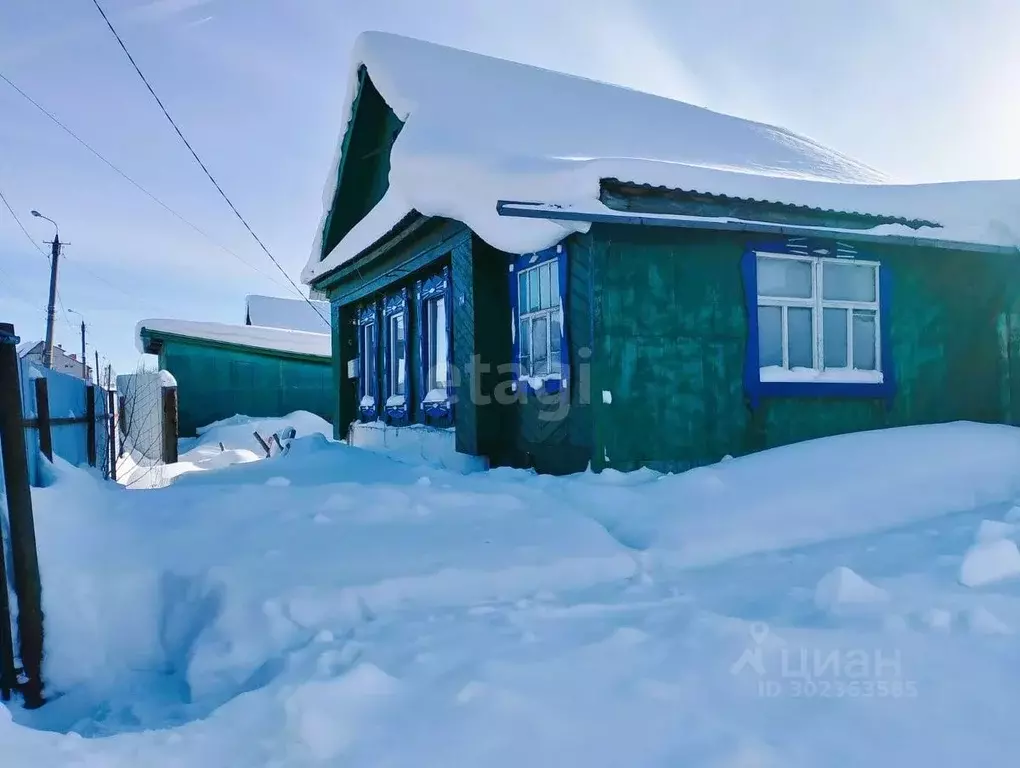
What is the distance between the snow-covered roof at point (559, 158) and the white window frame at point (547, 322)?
18.2 inches

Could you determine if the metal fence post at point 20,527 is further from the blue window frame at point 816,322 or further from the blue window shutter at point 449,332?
the blue window frame at point 816,322

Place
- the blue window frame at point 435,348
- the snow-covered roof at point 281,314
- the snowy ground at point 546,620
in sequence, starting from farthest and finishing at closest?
the snow-covered roof at point 281,314 < the blue window frame at point 435,348 < the snowy ground at point 546,620

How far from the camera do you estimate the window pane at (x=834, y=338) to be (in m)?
7.13

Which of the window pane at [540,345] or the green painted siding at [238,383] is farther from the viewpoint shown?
the green painted siding at [238,383]

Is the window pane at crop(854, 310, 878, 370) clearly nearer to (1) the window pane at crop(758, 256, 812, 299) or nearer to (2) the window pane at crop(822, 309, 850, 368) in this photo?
(2) the window pane at crop(822, 309, 850, 368)

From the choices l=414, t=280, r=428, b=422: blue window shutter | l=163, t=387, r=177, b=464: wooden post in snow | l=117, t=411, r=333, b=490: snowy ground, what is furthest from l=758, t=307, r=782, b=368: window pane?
l=163, t=387, r=177, b=464: wooden post in snow

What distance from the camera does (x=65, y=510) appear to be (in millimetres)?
4066

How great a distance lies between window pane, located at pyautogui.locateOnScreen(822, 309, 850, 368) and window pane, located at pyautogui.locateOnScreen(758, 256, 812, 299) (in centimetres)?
36

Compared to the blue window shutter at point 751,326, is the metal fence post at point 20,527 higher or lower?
lower

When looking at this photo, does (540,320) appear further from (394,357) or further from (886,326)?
(394,357)

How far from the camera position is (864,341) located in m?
7.31

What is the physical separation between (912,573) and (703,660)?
5.13ft

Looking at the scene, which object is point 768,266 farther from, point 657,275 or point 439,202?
point 439,202

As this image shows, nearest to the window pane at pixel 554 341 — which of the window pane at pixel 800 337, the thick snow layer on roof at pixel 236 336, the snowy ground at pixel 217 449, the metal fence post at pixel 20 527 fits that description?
the window pane at pixel 800 337
